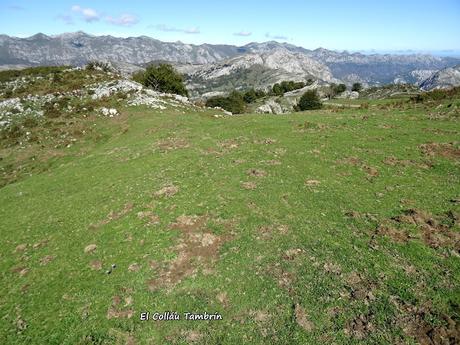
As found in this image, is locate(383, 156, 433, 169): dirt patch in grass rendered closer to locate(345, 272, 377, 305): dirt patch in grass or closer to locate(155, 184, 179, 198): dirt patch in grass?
locate(345, 272, 377, 305): dirt patch in grass

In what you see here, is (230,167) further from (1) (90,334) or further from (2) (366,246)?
(1) (90,334)

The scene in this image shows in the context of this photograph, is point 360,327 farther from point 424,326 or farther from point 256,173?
point 256,173

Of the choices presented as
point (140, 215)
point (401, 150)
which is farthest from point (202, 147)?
point (401, 150)

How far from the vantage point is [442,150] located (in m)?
31.6

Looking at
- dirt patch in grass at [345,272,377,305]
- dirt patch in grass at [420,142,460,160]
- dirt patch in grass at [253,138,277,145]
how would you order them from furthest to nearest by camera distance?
dirt patch in grass at [253,138,277,145], dirt patch in grass at [420,142,460,160], dirt patch in grass at [345,272,377,305]

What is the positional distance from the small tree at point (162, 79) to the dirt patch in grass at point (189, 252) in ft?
251

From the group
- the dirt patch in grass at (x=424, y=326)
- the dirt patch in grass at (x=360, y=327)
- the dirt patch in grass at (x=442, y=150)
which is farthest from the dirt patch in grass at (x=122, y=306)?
the dirt patch in grass at (x=442, y=150)

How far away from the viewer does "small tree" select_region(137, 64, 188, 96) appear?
92.9m

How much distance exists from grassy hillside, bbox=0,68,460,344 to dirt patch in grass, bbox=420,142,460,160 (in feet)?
0.54

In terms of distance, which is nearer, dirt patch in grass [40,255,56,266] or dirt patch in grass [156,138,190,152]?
dirt patch in grass [40,255,56,266]

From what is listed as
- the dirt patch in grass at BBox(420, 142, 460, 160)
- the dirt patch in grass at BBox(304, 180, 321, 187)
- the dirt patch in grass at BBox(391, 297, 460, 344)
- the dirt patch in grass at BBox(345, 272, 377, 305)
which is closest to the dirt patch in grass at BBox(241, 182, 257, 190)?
the dirt patch in grass at BBox(304, 180, 321, 187)

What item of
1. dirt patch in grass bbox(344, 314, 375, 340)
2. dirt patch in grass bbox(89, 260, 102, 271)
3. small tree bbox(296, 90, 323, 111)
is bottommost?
small tree bbox(296, 90, 323, 111)

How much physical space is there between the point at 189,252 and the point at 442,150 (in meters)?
25.7

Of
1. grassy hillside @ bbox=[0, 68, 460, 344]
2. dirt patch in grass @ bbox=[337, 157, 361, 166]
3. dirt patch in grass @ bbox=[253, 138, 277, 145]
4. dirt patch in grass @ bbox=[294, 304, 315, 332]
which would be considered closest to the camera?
dirt patch in grass @ bbox=[294, 304, 315, 332]
